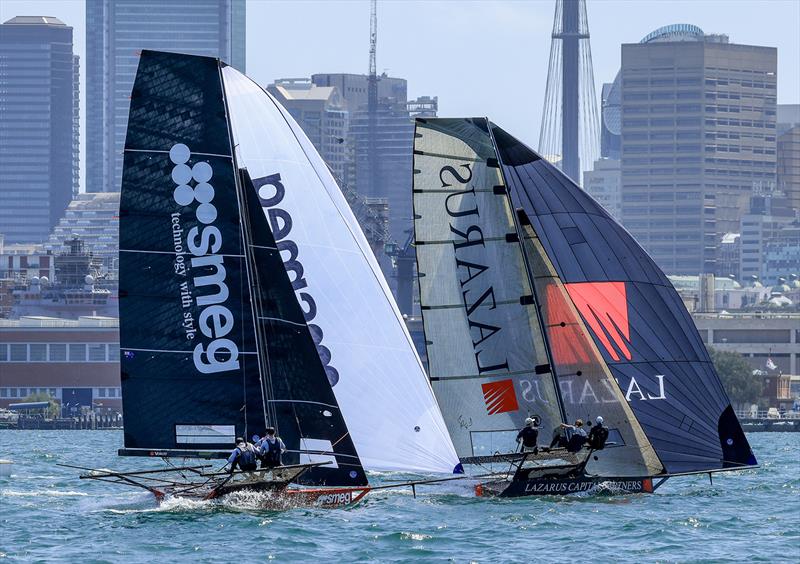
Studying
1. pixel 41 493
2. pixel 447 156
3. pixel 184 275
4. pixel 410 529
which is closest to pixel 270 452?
Answer: pixel 410 529

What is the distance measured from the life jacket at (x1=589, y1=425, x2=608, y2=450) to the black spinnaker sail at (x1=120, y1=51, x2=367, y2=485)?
15.1ft

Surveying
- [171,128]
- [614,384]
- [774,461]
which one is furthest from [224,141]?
[774,461]

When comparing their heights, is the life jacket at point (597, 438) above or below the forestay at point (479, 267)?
below

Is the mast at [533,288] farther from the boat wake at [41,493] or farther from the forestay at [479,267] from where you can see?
the boat wake at [41,493]

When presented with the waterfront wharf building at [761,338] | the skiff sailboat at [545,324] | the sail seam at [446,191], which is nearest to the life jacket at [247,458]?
the skiff sailboat at [545,324]

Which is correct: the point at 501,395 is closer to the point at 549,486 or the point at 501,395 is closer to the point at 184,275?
the point at 549,486

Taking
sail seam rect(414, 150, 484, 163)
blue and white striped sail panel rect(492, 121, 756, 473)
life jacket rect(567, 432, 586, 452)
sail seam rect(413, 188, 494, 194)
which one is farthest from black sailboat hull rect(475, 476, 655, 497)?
sail seam rect(414, 150, 484, 163)

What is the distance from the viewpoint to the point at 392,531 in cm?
2728

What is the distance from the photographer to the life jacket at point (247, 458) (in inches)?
1081

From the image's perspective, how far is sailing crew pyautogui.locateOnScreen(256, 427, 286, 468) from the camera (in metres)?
27.6

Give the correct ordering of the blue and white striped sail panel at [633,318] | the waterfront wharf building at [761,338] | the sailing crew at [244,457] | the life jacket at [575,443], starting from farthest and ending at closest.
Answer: the waterfront wharf building at [761,338], the blue and white striped sail panel at [633,318], the life jacket at [575,443], the sailing crew at [244,457]

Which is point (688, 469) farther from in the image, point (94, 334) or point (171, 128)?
point (94, 334)

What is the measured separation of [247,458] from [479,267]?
6159 millimetres

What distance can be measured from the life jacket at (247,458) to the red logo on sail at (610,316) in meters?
7.46
